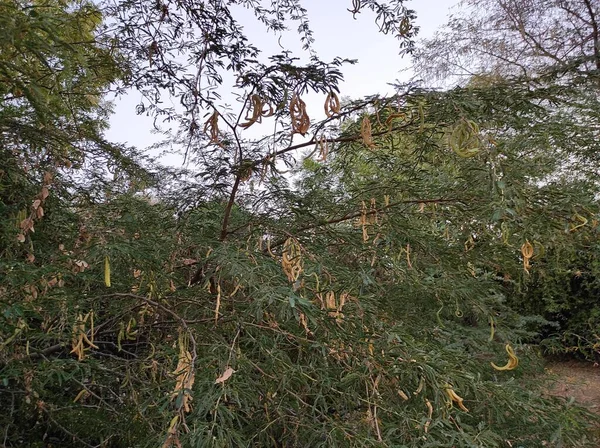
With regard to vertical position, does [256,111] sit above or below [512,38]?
below

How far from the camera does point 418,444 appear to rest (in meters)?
1.05

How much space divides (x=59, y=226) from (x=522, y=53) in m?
4.24

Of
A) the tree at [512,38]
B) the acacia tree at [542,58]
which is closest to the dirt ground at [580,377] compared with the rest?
the acacia tree at [542,58]

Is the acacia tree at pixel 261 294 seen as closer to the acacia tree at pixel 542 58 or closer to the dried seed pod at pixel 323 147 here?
the dried seed pod at pixel 323 147

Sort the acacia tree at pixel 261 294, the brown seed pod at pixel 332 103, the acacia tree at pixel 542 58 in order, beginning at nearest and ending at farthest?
the acacia tree at pixel 261 294 → the brown seed pod at pixel 332 103 → the acacia tree at pixel 542 58

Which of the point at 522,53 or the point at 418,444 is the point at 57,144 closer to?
the point at 418,444

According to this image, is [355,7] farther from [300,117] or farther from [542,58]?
[542,58]

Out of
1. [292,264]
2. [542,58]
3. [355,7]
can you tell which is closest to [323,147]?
[292,264]

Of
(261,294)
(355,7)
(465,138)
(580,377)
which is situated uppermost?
(355,7)

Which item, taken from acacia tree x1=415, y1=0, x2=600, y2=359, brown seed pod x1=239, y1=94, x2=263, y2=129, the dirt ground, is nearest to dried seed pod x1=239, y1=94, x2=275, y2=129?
brown seed pod x1=239, y1=94, x2=263, y2=129

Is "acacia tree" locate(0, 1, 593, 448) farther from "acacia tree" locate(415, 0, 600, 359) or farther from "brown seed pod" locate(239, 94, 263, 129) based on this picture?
"acacia tree" locate(415, 0, 600, 359)

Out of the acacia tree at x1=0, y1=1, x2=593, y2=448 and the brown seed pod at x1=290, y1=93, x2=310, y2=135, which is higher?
the brown seed pod at x1=290, y1=93, x2=310, y2=135

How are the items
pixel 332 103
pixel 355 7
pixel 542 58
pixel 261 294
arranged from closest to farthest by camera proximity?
pixel 261 294, pixel 332 103, pixel 355 7, pixel 542 58

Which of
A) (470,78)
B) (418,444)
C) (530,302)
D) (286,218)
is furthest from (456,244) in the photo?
(530,302)
